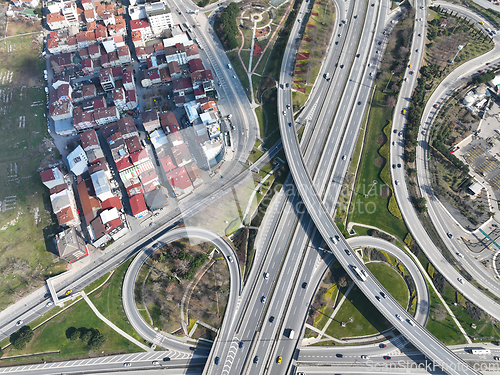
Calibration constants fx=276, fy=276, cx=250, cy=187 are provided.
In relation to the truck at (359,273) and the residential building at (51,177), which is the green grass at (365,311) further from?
the residential building at (51,177)

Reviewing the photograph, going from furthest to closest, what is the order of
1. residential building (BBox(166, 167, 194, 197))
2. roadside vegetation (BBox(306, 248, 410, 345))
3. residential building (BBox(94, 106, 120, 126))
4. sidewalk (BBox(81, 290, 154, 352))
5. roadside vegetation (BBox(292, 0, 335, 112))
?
roadside vegetation (BBox(292, 0, 335, 112)) → residential building (BBox(94, 106, 120, 126)) → residential building (BBox(166, 167, 194, 197)) → roadside vegetation (BBox(306, 248, 410, 345)) → sidewalk (BBox(81, 290, 154, 352))

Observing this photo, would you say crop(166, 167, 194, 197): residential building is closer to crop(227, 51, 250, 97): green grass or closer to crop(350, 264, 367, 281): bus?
crop(227, 51, 250, 97): green grass

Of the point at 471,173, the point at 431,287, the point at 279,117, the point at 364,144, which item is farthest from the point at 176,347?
the point at 471,173

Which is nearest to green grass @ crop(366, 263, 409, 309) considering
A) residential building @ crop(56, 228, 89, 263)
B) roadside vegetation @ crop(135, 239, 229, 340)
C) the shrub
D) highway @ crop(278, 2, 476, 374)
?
highway @ crop(278, 2, 476, 374)

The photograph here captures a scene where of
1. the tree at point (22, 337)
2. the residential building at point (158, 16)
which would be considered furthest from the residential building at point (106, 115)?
the tree at point (22, 337)

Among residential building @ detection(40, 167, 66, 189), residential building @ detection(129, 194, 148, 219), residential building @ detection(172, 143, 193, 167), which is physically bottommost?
residential building @ detection(129, 194, 148, 219)

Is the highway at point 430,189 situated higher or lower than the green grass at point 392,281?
higher

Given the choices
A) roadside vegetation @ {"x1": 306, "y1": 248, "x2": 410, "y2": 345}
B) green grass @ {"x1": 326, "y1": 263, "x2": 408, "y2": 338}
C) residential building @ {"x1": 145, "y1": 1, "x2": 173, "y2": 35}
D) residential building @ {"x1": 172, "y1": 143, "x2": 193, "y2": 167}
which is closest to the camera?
green grass @ {"x1": 326, "y1": 263, "x2": 408, "y2": 338}
